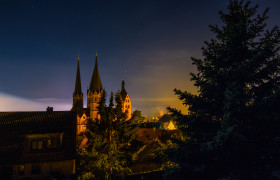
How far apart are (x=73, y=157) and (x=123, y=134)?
6.40 meters

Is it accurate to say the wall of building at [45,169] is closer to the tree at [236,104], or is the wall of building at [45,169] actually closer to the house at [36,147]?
the house at [36,147]

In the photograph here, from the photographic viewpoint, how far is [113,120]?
18.3 metres

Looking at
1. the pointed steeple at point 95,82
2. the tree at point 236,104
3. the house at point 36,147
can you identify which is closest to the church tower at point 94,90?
the pointed steeple at point 95,82

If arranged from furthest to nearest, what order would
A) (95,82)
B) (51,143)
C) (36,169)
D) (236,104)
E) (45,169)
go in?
(95,82) < (51,143) < (36,169) < (45,169) < (236,104)

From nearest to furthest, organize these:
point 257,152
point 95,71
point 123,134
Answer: point 257,152 < point 123,134 < point 95,71

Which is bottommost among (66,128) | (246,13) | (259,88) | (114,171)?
(114,171)

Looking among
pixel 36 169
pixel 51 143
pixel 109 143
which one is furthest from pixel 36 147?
pixel 109 143

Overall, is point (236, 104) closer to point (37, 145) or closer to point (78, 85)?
point (37, 145)

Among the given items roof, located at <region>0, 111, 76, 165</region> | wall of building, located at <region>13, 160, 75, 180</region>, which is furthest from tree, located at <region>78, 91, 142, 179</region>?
roof, located at <region>0, 111, 76, 165</region>

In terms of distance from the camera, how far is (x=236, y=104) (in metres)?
7.46

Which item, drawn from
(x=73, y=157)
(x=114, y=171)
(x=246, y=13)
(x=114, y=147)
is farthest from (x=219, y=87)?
(x=73, y=157)

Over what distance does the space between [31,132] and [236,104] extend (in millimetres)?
21669

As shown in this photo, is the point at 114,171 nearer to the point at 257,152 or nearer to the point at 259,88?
the point at 257,152

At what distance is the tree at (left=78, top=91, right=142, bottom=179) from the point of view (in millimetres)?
15929
